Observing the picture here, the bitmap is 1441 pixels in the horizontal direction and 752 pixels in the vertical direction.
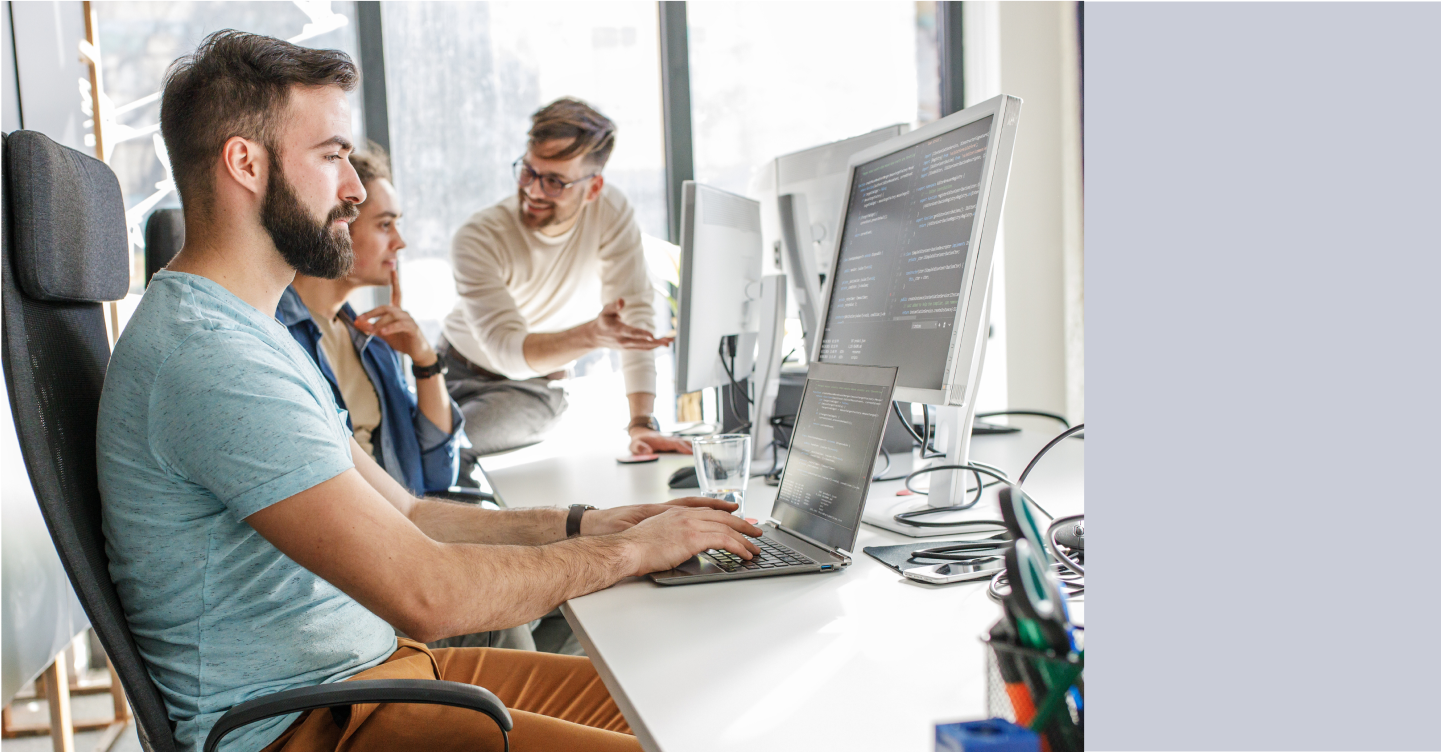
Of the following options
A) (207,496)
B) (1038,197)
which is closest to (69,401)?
(207,496)

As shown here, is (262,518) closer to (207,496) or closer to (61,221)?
(207,496)

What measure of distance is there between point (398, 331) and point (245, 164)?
958 millimetres

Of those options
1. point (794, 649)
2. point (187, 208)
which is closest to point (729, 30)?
point (187, 208)

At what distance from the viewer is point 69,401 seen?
0.99 m

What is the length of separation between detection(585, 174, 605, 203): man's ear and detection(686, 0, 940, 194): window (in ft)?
4.24

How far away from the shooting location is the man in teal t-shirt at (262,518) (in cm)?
91

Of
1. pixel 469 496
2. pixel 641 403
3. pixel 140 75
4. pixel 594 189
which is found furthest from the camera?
pixel 140 75

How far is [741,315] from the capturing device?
1.94 metres

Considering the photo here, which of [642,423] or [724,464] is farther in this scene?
[642,423]

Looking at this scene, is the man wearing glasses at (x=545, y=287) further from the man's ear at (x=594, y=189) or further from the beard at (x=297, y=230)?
the beard at (x=297, y=230)

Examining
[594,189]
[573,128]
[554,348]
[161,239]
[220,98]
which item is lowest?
[554,348]

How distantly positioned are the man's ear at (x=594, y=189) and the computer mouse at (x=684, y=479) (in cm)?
123

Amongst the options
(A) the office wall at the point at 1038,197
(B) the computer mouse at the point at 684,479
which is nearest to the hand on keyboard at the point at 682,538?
(B) the computer mouse at the point at 684,479

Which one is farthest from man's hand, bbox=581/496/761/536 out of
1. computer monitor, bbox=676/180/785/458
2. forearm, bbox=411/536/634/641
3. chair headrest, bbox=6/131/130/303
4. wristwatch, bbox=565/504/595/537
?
chair headrest, bbox=6/131/130/303
